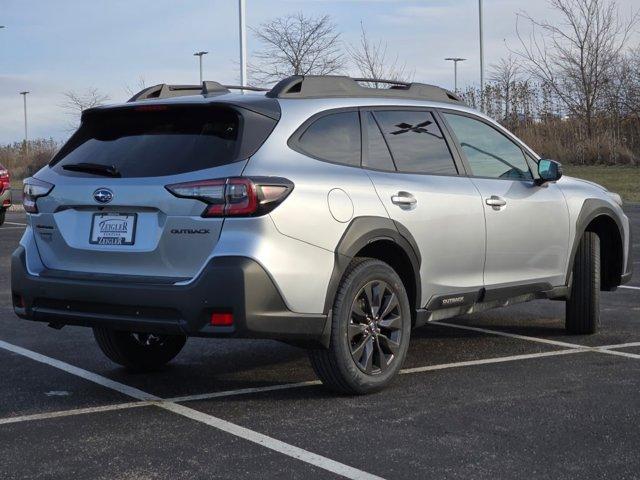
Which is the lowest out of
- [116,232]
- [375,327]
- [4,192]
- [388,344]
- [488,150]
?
[388,344]

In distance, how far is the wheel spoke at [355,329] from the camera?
19.6ft

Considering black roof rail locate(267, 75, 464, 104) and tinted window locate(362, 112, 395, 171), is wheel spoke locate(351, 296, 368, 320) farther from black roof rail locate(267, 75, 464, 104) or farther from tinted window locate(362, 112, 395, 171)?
black roof rail locate(267, 75, 464, 104)

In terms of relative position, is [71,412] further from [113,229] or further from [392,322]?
A: [392,322]

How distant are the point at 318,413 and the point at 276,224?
1.02 metres

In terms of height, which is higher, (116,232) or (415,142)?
(415,142)

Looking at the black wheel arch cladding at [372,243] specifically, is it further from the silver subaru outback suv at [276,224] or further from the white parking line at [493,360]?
the white parking line at [493,360]

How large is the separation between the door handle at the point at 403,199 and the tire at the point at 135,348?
5.52 feet

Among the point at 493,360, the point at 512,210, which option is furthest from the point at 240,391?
the point at 512,210

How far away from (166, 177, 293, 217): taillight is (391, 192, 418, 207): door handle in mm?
958

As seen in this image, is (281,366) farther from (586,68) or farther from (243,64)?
(586,68)

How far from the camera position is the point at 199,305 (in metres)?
5.49

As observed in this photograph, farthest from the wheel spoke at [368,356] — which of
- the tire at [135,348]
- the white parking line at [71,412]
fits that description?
the tire at [135,348]

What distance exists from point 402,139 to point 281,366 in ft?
5.46

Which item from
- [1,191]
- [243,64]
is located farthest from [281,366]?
[243,64]
